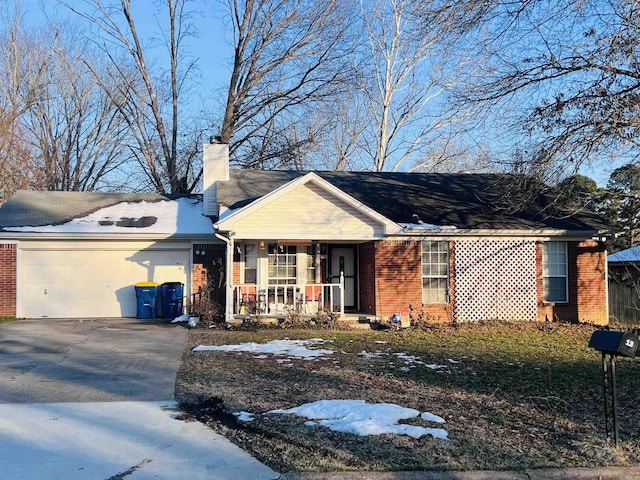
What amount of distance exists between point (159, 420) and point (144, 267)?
1174cm

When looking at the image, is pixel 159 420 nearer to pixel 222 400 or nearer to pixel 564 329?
pixel 222 400

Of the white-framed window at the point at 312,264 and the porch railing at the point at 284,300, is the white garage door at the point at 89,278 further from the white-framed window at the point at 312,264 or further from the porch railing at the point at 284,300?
the white-framed window at the point at 312,264

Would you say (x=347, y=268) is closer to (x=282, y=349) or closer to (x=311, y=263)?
(x=311, y=263)

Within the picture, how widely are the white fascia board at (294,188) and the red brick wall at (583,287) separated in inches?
192

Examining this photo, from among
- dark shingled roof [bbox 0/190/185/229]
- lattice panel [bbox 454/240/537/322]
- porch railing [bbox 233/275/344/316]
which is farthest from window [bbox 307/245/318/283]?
dark shingled roof [bbox 0/190/185/229]

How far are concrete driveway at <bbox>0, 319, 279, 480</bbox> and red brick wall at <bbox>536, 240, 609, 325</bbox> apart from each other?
11.1 m

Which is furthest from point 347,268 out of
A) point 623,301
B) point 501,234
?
point 623,301

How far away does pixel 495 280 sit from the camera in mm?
16562

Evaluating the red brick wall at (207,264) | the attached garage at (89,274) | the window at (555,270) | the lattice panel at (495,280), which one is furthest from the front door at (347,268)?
the window at (555,270)

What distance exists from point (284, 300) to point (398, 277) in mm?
3318

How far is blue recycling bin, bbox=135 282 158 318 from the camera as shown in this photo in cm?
1664

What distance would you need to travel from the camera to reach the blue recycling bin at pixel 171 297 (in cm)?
1680

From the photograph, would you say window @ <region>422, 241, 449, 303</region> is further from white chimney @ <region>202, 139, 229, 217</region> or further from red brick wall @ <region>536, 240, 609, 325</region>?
white chimney @ <region>202, 139, 229, 217</region>

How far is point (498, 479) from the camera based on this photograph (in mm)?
4703
